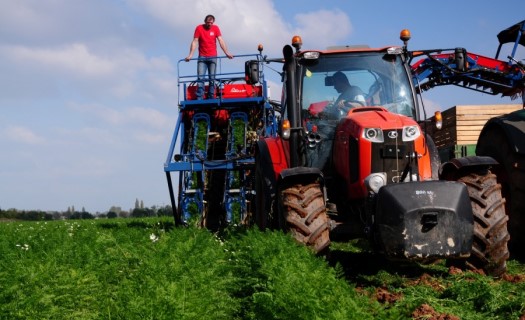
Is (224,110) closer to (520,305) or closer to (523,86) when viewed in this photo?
(523,86)

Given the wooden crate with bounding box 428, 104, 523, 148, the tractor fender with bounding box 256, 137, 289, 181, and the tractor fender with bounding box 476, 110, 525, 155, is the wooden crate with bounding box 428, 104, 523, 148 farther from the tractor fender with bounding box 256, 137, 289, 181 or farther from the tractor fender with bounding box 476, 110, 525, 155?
the tractor fender with bounding box 256, 137, 289, 181

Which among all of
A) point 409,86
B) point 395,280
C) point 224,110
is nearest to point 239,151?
point 224,110

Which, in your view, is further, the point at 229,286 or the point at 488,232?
the point at 488,232

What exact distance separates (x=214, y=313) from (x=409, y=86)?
168 inches

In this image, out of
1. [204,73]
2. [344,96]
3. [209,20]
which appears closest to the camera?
[344,96]

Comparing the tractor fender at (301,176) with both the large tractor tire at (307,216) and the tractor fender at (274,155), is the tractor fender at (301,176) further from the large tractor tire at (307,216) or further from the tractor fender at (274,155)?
the tractor fender at (274,155)

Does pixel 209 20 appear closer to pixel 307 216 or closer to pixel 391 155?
pixel 391 155

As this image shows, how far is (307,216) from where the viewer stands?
7.04 meters

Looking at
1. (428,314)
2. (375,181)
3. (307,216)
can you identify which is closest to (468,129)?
(375,181)

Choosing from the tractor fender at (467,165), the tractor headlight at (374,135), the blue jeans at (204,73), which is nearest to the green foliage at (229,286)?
the tractor fender at (467,165)

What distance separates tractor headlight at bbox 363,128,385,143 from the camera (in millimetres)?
7332

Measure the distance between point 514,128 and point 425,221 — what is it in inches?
112

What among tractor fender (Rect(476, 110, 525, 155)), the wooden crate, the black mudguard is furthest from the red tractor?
the wooden crate

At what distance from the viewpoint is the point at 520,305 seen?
5562 millimetres
